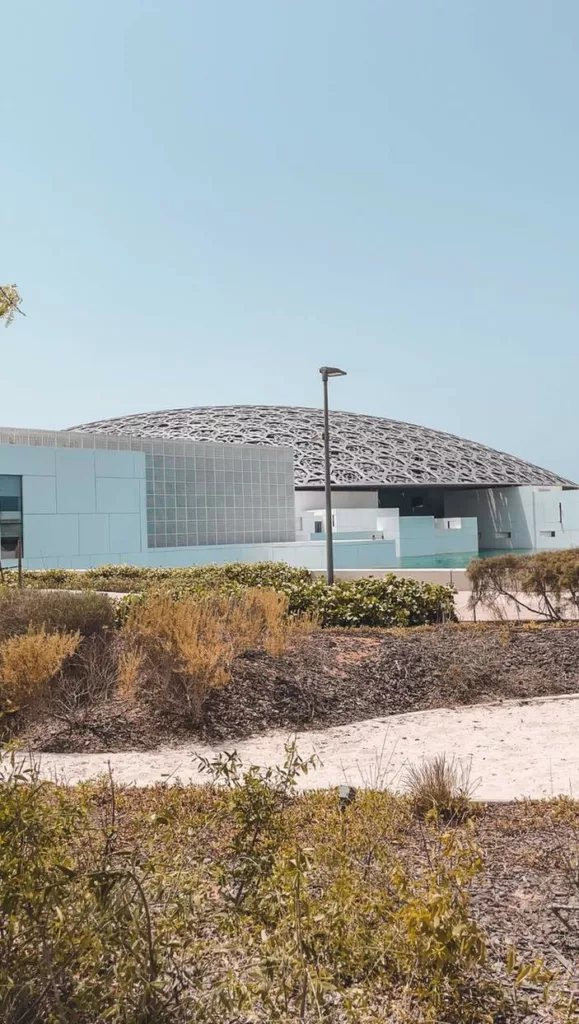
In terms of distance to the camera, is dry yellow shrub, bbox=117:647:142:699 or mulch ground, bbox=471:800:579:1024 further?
dry yellow shrub, bbox=117:647:142:699

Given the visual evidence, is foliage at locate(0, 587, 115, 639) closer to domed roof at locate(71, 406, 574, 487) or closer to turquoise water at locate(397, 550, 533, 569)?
turquoise water at locate(397, 550, 533, 569)

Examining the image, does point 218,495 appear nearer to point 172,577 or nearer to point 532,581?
point 172,577

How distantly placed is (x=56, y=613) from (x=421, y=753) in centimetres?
456

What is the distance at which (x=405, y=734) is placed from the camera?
7055 millimetres

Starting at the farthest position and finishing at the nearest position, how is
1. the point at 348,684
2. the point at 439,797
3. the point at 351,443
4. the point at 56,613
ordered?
the point at 351,443 → the point at 56,613 → the point at 348,684 → the point at 439,797

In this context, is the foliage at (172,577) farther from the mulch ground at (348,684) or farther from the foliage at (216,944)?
the foliage at (216,944)

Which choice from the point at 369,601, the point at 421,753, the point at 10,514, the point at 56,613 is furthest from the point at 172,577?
the point at 10,514

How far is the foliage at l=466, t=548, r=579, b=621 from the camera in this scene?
457 inches

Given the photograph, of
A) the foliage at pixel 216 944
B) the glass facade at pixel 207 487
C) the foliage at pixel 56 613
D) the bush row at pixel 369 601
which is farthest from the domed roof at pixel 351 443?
the foliage at pixel 216 944

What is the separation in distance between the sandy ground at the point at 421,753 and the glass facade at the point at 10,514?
2231 centimetres

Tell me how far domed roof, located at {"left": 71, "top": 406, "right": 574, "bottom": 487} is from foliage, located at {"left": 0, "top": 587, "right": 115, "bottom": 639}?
35324mm

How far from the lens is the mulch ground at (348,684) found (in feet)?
23.3

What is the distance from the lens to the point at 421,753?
635cm

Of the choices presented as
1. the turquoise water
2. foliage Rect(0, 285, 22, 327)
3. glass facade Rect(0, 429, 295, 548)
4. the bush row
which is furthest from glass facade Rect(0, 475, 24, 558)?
foliage Rect(0, 285, 22, 327)
